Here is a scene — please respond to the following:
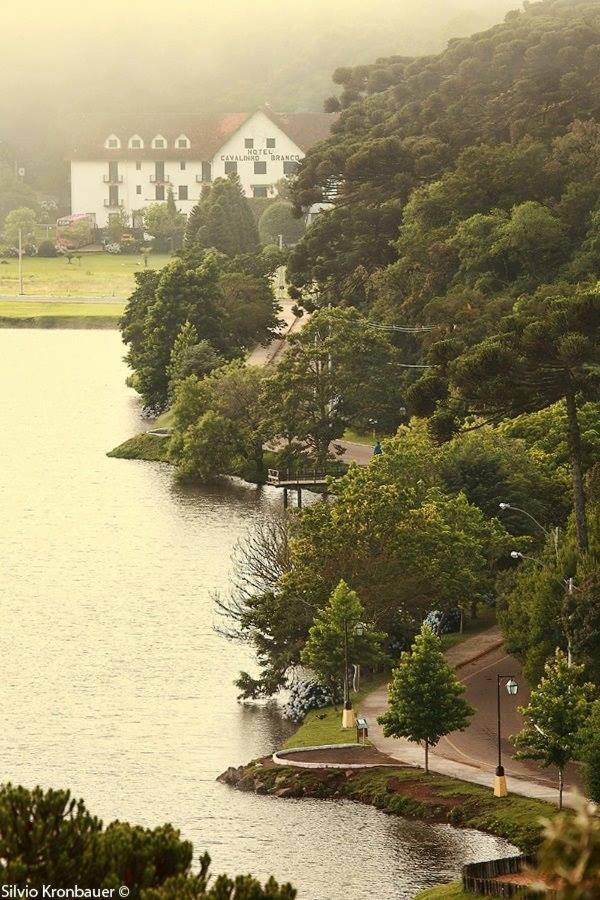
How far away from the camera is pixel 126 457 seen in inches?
5049

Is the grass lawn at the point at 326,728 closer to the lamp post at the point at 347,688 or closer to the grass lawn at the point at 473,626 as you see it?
the lamp post at the point at 347,688

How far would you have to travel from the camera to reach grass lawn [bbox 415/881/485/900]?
53.3 meters

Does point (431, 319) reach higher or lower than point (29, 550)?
higher

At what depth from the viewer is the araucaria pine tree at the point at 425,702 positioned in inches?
2606

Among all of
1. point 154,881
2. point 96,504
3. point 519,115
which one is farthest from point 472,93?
point 154,881

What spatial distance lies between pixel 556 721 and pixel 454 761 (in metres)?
5.40

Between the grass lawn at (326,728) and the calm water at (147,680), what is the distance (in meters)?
1.01

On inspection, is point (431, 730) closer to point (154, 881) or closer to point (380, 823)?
point (380, 823)

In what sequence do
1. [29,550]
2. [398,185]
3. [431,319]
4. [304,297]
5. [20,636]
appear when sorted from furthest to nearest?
[304,297]
[398,185]
[431,319]
[29,550]
[20,636]

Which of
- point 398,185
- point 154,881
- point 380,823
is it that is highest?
point 398,185

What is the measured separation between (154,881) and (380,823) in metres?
27.7

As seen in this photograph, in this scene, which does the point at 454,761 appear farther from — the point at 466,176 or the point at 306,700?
the point at 466,176

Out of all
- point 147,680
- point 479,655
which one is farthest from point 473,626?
point 147,680

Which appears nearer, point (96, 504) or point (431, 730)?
point (431, 730)
